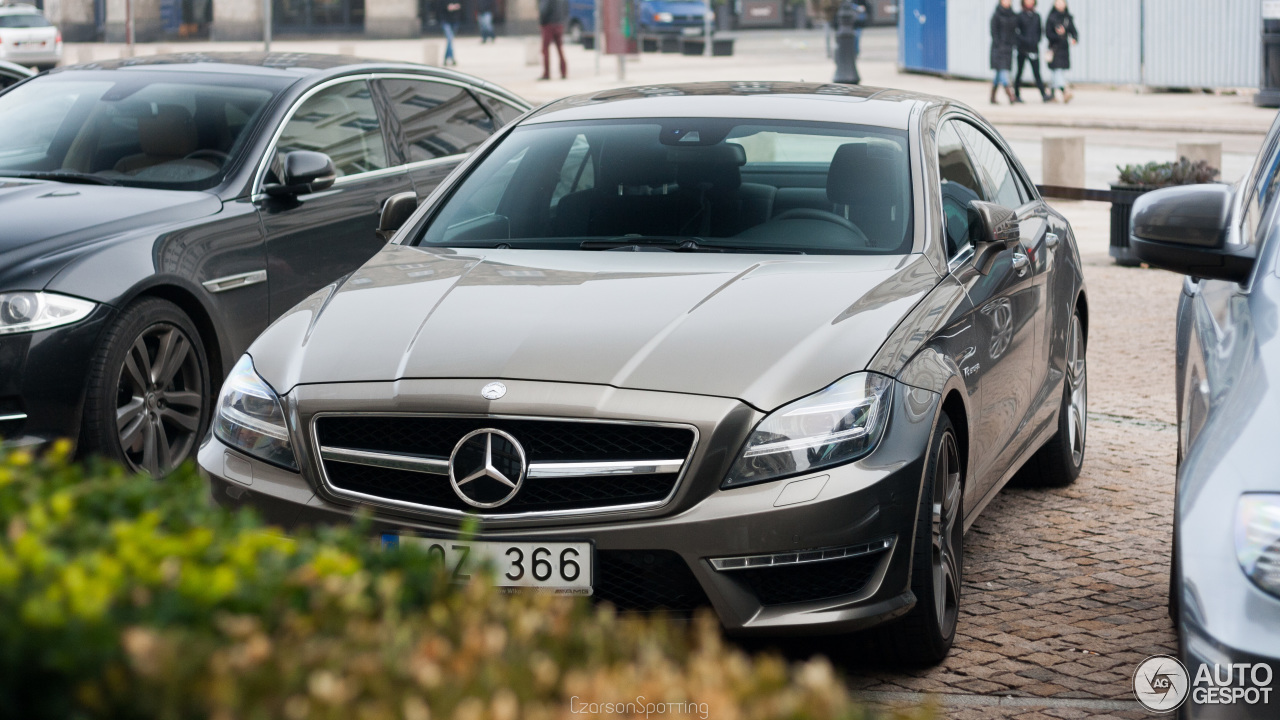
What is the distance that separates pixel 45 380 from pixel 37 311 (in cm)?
24

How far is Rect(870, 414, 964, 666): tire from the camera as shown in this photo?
12.9 ft

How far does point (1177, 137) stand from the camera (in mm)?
23016

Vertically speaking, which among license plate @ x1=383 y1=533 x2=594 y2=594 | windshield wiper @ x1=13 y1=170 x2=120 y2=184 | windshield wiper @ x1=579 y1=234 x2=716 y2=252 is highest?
windshield wiper @ x1=13 y1=170 x2=120 y2=184

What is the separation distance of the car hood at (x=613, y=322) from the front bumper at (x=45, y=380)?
1228 mm

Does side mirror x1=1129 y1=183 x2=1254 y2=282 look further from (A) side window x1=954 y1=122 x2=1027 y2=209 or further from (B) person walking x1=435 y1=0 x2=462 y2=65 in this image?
(B) person walking x1=435 y1=0 x2=462 y2=65

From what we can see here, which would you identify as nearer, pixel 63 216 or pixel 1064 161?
pixel 63 216

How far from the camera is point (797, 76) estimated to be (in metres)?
35.4

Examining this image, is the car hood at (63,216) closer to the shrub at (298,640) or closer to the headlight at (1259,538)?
the shrub at (298,640)

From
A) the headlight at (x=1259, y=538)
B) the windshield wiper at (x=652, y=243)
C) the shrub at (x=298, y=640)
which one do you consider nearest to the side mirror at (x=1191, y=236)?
the headlight at (x=1259, y=538)

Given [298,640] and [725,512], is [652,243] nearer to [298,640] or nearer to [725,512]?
[725,512]

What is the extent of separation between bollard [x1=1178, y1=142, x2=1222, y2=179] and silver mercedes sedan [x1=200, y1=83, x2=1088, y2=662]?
878 cm

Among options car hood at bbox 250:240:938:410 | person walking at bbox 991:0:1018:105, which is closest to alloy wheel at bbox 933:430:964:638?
car hood at bbox 250:240:938:410

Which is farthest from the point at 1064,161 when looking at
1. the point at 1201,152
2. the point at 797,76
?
the point at 797,76

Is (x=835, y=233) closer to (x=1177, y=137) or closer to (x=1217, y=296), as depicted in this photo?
(x=1217, y=296)
